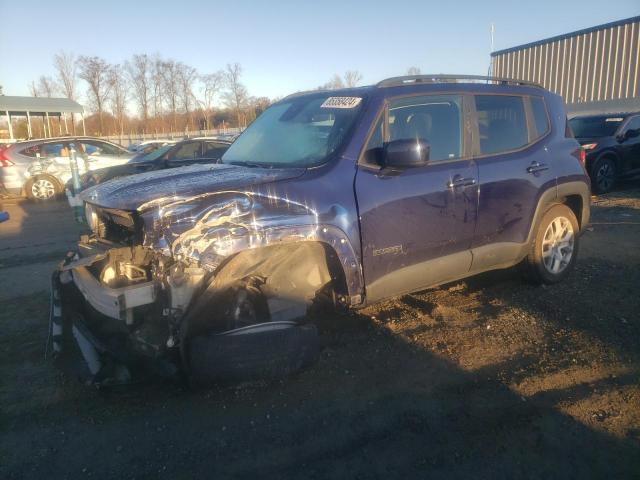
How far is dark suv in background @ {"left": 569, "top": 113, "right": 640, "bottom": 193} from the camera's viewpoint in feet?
33.8

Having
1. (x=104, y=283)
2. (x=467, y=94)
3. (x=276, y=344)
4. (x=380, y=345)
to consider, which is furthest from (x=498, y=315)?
(x=104, y=283)

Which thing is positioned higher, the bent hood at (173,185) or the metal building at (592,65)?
the metal building at (592,65)

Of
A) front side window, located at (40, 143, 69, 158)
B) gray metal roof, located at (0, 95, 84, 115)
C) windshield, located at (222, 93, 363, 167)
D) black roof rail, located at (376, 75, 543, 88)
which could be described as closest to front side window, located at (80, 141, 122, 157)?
front side window, located at (40, 143, 69, 158)

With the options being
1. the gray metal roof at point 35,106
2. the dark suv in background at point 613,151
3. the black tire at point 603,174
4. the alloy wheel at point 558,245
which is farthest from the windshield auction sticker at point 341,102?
the gray metal roof at point 35,106

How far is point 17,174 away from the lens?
11.9 metres

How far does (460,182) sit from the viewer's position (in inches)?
147

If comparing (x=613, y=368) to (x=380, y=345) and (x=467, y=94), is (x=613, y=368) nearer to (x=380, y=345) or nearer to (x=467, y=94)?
(x=380, y=345)

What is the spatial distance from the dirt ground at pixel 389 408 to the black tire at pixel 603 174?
721cm

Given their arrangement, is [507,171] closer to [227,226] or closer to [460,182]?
[460,182]

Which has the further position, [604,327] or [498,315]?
[498,315]

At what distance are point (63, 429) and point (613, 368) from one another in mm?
3499

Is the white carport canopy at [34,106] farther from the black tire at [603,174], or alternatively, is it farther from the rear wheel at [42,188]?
the black tire at [603,174]

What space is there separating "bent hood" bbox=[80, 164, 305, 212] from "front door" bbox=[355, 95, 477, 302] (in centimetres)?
61

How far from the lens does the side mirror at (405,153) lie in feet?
10.7
